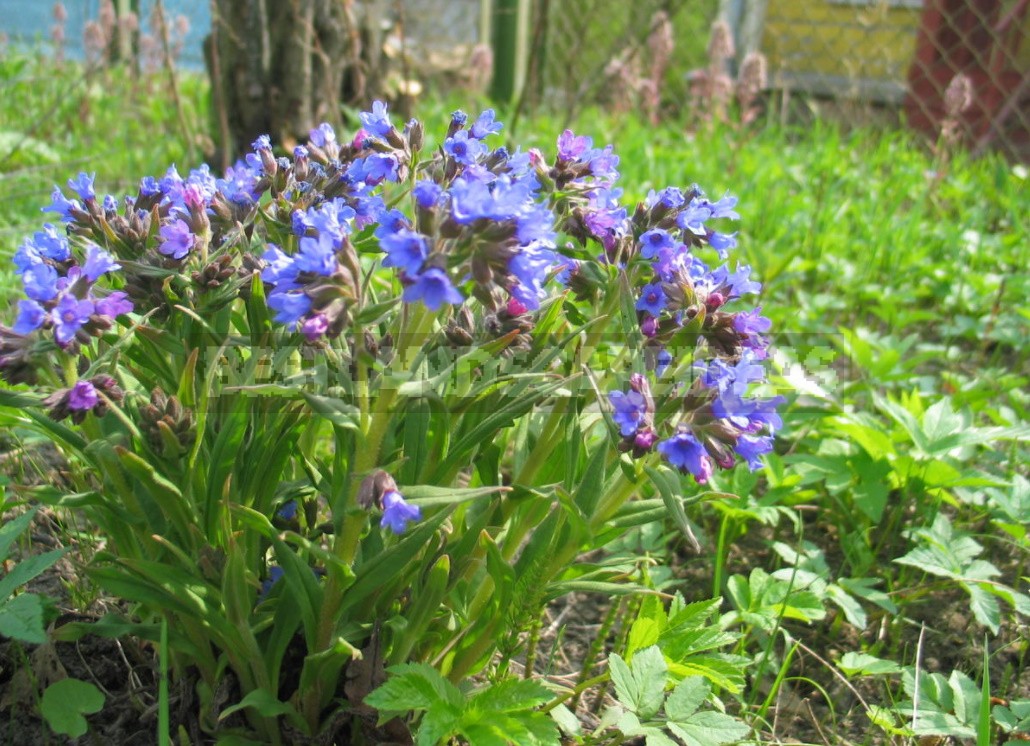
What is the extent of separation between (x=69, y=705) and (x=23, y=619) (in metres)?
0.17

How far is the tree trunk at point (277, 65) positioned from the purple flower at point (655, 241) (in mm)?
3013

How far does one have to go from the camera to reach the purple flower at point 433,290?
1.15 metres

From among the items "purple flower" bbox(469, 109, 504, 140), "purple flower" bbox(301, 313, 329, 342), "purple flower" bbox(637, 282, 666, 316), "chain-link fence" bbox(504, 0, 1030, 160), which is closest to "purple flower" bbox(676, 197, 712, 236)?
"purple flower" bbox(637, 282, 666, 316)

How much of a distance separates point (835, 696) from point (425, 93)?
6268 millimetres

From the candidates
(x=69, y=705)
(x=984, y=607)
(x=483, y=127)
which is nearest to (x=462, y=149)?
(x=483, y=127)

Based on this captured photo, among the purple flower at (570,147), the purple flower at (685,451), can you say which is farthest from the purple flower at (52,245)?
the purple flower at (685,451)

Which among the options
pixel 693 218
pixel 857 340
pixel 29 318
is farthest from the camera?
pixel 857 340

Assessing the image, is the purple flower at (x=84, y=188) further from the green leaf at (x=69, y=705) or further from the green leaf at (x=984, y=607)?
the green leaf at (x=984, y=607)

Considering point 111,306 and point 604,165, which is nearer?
point 111,306

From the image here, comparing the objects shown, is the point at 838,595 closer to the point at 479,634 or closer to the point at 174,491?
the point at 479,634

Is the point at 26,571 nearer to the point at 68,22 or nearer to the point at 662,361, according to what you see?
the point at 662,361

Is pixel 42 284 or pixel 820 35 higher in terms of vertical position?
pixel 42 284

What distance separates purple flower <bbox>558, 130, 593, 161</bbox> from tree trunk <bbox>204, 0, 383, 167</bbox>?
2.76 metres

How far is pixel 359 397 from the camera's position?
4.37ft
